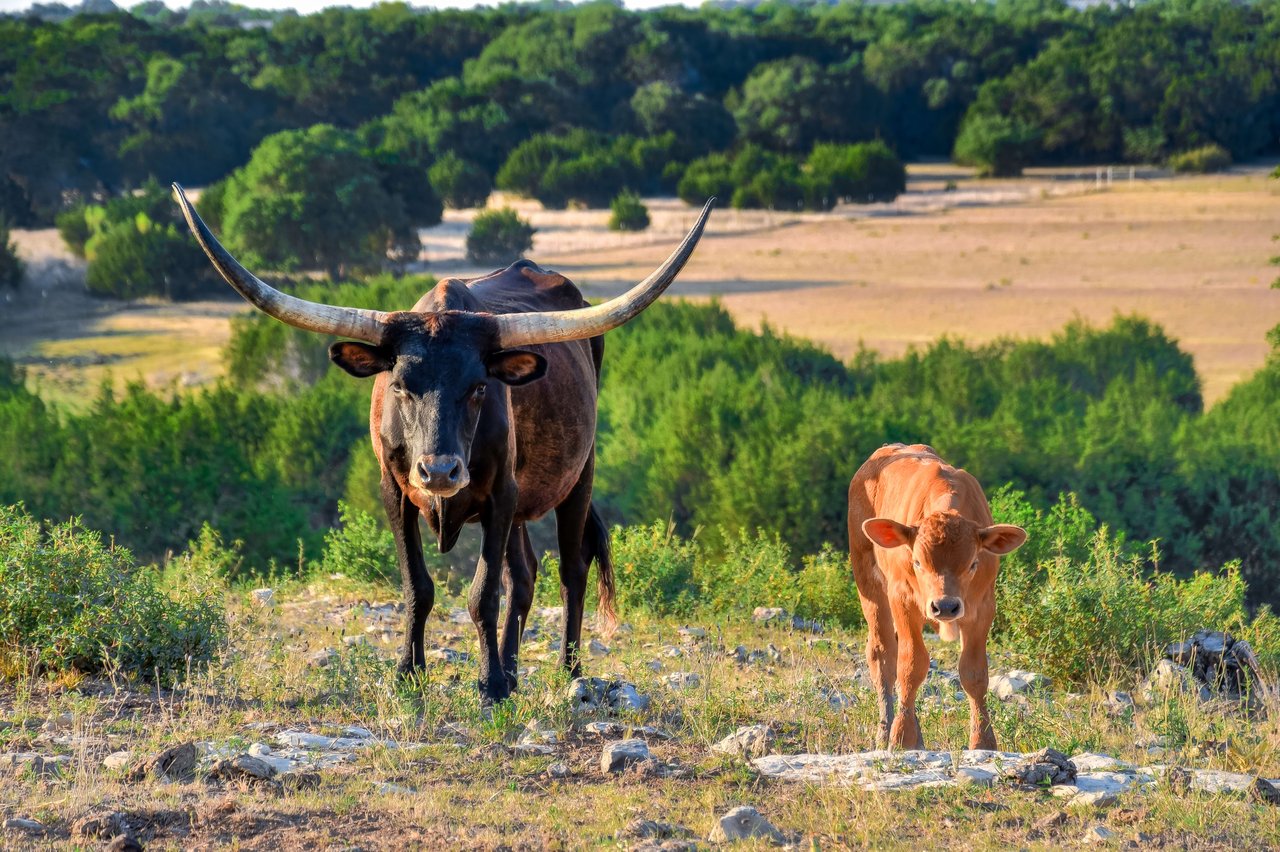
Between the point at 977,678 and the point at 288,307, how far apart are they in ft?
11.1

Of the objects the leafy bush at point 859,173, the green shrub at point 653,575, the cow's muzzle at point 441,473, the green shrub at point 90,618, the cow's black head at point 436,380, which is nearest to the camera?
the cow's muzzle at point 441,473

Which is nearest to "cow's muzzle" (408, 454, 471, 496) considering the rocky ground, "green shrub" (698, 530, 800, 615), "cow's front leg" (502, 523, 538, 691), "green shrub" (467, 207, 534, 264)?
the rocky ground

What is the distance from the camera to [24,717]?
23.7 ft

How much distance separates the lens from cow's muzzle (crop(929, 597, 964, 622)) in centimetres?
644

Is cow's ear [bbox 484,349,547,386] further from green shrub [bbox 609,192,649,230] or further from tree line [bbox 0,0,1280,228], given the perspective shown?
green shrub [bbox 609,192,649,230]

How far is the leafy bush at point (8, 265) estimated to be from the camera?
170 ft

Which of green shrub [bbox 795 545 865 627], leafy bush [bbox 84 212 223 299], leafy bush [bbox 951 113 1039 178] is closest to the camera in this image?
green shrub [bbox 795 545 865 627]

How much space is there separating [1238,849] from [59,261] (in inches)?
2248

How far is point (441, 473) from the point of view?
22.1ft

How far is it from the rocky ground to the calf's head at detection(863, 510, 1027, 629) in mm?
646

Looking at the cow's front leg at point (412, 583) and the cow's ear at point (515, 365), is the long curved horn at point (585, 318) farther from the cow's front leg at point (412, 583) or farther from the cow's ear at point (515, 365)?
the cow's front leg at point (412, 583)

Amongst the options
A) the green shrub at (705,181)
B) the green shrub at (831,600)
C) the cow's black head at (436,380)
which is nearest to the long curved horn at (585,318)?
the cow's black head at (436,380)

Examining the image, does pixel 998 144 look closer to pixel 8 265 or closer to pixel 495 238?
pixel 495 238

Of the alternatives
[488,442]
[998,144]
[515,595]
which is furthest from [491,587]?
[998,144]
